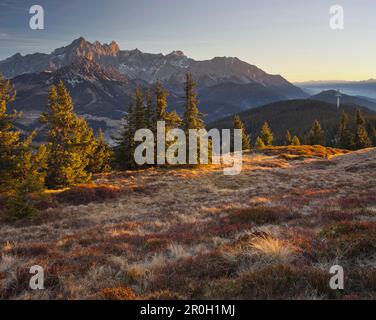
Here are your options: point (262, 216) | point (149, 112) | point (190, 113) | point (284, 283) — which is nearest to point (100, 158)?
point (149, 112)

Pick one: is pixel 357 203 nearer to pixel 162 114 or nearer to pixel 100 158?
pixel 162 114

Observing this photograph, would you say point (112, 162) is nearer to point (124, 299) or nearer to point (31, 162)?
point (31, 162)

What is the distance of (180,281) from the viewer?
5762 mm

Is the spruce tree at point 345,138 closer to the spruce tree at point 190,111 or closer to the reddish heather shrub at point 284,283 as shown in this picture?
the spruce tree at point 190,111

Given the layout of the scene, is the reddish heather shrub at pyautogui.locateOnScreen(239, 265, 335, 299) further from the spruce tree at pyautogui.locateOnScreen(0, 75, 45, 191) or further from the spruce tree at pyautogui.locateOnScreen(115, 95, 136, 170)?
the spruce tree at pyautogui.locateOnScreen(115, 95, 136, 170)

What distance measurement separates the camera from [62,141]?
103 feet

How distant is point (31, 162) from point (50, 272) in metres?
19.2

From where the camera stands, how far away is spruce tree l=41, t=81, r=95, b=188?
95.1 feet

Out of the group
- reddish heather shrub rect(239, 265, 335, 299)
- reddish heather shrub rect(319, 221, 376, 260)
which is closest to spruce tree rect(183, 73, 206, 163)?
reddish heather shrub rect(319, 221, 376, 260)

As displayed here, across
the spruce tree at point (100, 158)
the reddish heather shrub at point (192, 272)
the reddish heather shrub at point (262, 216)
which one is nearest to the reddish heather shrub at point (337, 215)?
the reddish heather shrub at point (262, 216)

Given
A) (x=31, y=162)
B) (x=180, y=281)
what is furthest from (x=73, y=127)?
(x=180, y=281)

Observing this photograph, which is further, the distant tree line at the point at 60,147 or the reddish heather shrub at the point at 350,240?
the distant tree line at the point at 60,147

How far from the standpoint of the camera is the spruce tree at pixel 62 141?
2899 cm

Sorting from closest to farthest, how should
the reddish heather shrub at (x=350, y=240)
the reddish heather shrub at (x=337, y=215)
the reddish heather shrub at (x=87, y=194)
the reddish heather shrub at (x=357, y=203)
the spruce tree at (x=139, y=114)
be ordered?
1. the reddish heather shrub at (x=350, y=240)
2. the reddish heather shrub at (x=337, y=215)
3. the reddish heather shrub at (x=357, y=203)
4. the reddish heather shrub at (x=87, y=194)
5. the spruce tree at (x=139, y=114)
